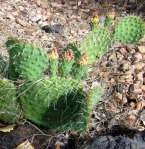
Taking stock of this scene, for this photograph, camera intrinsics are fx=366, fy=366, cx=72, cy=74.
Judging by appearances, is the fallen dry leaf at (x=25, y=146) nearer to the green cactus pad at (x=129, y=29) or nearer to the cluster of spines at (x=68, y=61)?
the cluster of spines at (x=68, y=61)

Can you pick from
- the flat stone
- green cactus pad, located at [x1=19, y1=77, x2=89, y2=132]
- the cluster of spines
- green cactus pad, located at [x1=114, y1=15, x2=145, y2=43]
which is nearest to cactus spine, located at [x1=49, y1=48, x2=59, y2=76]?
the cluster of spines

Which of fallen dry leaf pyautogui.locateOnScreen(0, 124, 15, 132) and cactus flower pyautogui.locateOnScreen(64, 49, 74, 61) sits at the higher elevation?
cactus flower pyautogui.locateOnScreen(64, 49, 74, 61)

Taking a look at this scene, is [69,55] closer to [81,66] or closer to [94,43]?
[81,66]

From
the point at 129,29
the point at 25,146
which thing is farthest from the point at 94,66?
the point at 25,146

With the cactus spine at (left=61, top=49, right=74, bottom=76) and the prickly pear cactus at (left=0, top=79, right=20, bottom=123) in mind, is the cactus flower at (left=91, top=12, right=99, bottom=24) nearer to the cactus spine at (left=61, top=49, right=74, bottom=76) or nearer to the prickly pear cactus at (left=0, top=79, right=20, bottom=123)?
the cactus spine at (left=61, top=49, right=74, bottom=76)

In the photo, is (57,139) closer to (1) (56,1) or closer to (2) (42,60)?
(2) (42,60)

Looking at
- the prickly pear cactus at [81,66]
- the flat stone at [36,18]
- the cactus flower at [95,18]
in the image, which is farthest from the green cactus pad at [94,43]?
the flat stone at [36,18]
